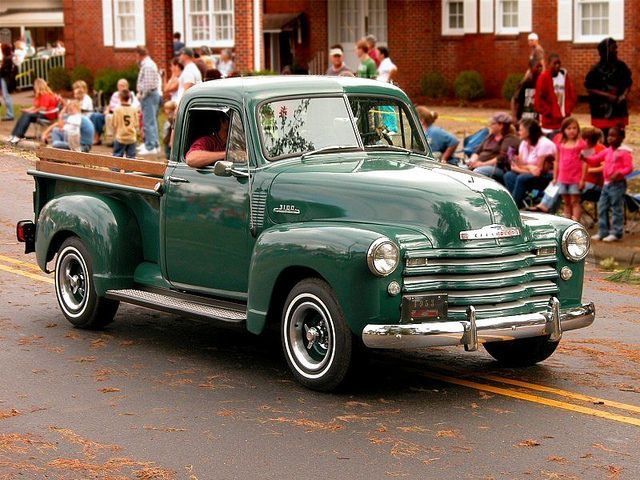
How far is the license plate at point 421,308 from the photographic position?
8430mm

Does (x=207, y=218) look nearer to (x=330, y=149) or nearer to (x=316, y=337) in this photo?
(x=330, y=149)

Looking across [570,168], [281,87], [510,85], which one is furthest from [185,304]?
[510,85]

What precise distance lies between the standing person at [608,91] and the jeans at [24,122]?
1155cm

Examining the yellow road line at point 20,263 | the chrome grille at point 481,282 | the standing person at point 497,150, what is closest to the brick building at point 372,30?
the standing person at point 497,150

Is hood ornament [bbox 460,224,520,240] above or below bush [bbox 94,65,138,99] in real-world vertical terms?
below

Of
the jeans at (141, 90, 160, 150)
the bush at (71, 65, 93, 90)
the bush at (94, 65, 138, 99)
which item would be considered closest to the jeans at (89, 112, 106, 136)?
the jeans at (141, 90, 160, 150)

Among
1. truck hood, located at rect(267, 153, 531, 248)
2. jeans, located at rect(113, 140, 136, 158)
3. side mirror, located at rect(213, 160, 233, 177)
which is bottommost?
jeans, located at rect(113, 140, 136, 158)

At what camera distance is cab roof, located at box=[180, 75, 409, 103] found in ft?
32.7

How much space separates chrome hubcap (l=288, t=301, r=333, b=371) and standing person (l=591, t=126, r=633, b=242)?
8740mm

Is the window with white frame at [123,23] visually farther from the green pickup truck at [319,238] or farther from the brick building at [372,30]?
the green pickup truck at [319,238]

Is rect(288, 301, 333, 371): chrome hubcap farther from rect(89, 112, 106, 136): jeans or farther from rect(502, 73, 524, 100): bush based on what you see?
rect(502, 73, 524, 100): bush

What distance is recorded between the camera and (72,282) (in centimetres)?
1131

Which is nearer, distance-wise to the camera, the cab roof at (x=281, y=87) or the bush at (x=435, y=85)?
the cab roof at (x=281, y=87)

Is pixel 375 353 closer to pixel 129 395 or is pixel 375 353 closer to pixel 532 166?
pixel 129 395
